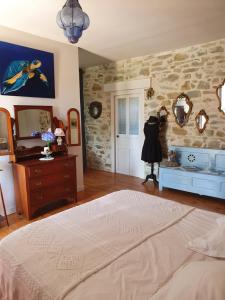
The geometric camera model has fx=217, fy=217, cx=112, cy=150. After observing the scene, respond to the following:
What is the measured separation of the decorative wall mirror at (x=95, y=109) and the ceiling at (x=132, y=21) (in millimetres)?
1657

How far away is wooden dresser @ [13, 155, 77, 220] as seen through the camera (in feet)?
9.16

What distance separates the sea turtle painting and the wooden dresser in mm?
1015

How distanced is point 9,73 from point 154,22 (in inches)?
78.2

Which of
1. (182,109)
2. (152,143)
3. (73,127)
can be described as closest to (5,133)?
(73,127)

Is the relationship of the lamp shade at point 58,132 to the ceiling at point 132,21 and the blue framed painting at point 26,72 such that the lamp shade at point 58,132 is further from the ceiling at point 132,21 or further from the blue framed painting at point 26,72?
the ceiling at point 132,21

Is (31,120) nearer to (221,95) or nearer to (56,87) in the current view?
(56,87)

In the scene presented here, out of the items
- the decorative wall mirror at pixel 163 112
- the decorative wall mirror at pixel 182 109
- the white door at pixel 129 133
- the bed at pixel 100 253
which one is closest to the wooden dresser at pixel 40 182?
the bed at pixel 100 253

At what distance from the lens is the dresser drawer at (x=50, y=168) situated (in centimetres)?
280

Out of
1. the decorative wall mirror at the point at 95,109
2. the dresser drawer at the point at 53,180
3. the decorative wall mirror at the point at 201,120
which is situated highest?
the decorative wall mirror at the point at 95,109

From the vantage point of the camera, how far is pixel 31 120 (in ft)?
10.3

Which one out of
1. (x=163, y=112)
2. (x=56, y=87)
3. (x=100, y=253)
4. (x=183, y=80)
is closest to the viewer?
(x=100, y=253)

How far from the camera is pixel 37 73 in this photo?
124 inches

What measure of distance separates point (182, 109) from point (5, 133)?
2.96 meters

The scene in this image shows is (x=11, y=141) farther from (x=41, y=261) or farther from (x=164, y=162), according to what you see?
(x=164, y=162)
